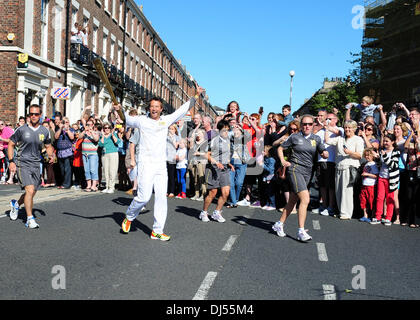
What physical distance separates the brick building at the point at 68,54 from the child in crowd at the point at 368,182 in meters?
3.96

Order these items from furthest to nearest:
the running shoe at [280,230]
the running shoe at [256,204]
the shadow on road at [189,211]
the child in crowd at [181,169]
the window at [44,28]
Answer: the window at [44,28], the child in crowd at [181,169], the running shoe at [256,204], the shadow on road at [189,211], the running shoe at [280,230]

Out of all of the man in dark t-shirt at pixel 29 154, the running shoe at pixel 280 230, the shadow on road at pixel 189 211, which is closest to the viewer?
the man in dark t-shirt at pixel 29 154

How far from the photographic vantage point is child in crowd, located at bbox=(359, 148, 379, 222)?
10.0m

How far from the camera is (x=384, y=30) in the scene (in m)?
48.1

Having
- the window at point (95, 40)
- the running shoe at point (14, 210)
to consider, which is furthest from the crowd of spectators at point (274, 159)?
the window at point (95, 40)

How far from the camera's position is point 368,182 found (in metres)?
10.1

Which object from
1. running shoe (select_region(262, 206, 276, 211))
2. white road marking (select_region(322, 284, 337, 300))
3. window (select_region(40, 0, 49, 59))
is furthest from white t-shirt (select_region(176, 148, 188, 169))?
window (select_region(40, 0, 49, 59))

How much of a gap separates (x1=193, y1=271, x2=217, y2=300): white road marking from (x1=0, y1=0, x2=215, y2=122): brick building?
4.24 m

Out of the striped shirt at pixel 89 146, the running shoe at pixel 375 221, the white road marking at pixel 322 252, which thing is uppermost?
the striped shirt at pixel 89 146

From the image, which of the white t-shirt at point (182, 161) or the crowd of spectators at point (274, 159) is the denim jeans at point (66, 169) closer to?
the crowd of spectators at point (274, 159)

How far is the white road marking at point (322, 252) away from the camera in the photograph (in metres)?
6.23
